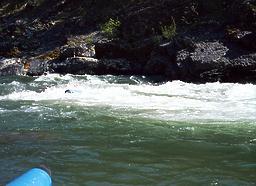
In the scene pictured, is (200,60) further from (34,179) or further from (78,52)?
(34,179)

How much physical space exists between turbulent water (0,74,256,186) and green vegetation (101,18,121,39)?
5966mm

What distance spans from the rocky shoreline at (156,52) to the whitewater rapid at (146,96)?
0.80 m

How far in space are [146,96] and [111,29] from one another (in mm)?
7104

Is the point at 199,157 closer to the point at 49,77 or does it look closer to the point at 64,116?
the point at 64,116

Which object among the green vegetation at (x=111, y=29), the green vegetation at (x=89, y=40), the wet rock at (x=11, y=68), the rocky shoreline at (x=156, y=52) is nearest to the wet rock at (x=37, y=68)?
the rocky shoreline at (x=156, y=52)

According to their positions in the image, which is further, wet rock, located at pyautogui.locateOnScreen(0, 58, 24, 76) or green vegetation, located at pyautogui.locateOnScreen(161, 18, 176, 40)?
wet rock, located at pyautogui.locateOnScreen(0, 58, 24, 76)

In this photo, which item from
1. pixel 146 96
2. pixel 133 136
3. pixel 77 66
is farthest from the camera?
pixel 77 66

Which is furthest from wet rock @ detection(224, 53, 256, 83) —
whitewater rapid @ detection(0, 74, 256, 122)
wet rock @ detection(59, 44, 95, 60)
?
wet rock @ detection(59, 44, 95, 60)

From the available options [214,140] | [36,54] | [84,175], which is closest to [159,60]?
[36,54]

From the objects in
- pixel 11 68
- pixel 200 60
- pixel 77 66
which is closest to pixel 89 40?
pixel 77 66

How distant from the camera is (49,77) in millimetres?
15148

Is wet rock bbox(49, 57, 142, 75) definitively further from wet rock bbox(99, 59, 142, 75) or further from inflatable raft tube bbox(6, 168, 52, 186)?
inflatable raft tube bbox(6, 168, 52, 186)

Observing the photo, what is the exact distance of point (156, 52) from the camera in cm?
1518

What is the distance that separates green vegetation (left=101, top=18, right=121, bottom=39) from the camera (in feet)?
57.8
